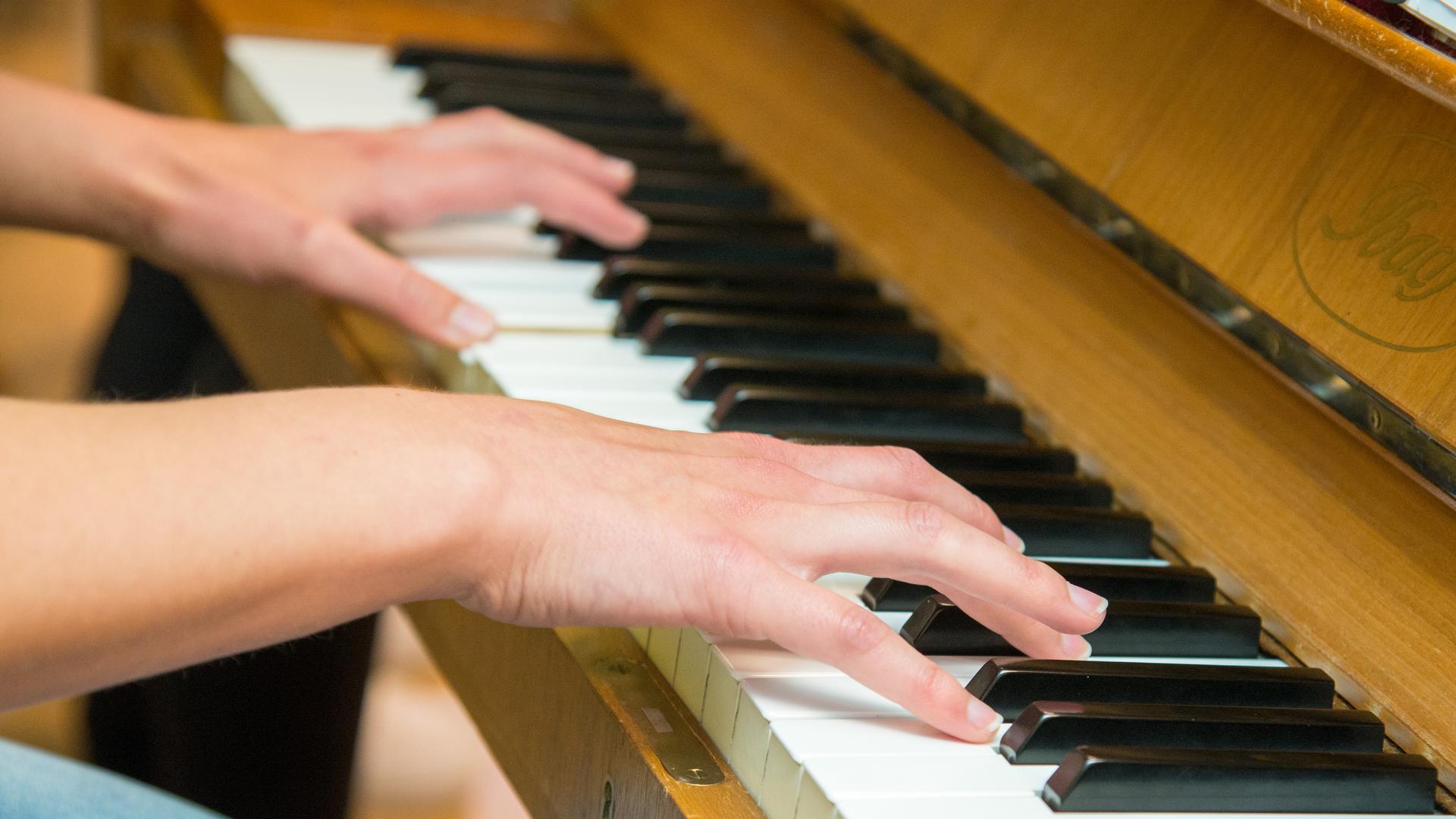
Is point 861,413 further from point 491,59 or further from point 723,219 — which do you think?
point 491,59

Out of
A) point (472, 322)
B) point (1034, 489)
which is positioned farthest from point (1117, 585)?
point (472, 322)

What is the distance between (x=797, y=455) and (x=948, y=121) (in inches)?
25.4

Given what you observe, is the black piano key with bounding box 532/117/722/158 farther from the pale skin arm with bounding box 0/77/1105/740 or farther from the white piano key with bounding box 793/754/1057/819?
the white piano key with bounding box 793/754/1057/819

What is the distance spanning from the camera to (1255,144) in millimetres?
1102

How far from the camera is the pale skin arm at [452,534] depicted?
72cm

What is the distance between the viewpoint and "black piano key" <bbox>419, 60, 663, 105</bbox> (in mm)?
1868

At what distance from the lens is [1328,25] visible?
92 cm

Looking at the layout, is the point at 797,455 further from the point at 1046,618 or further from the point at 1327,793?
the point at 1327,793

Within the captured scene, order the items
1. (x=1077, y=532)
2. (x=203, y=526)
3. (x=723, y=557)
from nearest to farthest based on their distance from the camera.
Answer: (x=203, y=526) → (x=723, y=557) → (x=1077, y=532)

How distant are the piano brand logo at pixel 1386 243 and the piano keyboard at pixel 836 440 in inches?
8.6

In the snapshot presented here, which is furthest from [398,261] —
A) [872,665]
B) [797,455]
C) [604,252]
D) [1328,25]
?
[1328,25]

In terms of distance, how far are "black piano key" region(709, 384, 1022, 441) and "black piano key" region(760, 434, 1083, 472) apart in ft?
0.05

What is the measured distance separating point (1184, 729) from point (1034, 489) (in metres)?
0.30

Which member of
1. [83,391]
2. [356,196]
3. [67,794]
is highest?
[356,196]
